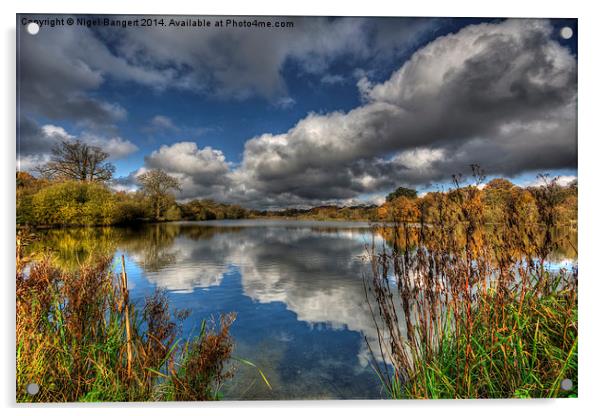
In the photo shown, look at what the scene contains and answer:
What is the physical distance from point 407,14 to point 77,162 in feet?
12.8

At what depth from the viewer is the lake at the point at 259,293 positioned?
3.15 meters

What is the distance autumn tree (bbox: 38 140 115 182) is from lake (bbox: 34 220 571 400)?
0.71 m

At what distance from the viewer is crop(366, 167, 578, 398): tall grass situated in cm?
248

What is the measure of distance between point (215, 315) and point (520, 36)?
4380mm

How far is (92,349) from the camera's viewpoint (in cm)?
266

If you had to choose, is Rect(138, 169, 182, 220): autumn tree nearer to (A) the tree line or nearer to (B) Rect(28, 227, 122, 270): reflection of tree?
(A) the tree line

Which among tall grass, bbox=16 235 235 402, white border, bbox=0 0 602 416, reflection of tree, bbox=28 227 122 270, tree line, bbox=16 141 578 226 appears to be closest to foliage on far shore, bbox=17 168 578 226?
tree line, bbox=16 141 578 226

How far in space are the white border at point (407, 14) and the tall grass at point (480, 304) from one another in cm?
29

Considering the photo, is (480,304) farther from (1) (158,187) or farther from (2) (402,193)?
(1) (158,187)

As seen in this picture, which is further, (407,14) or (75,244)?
(75,244)

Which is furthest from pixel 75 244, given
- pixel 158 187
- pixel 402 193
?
pixel 402 193

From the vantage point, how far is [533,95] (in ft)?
10.9

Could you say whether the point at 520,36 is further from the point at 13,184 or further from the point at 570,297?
the point at 13,184
